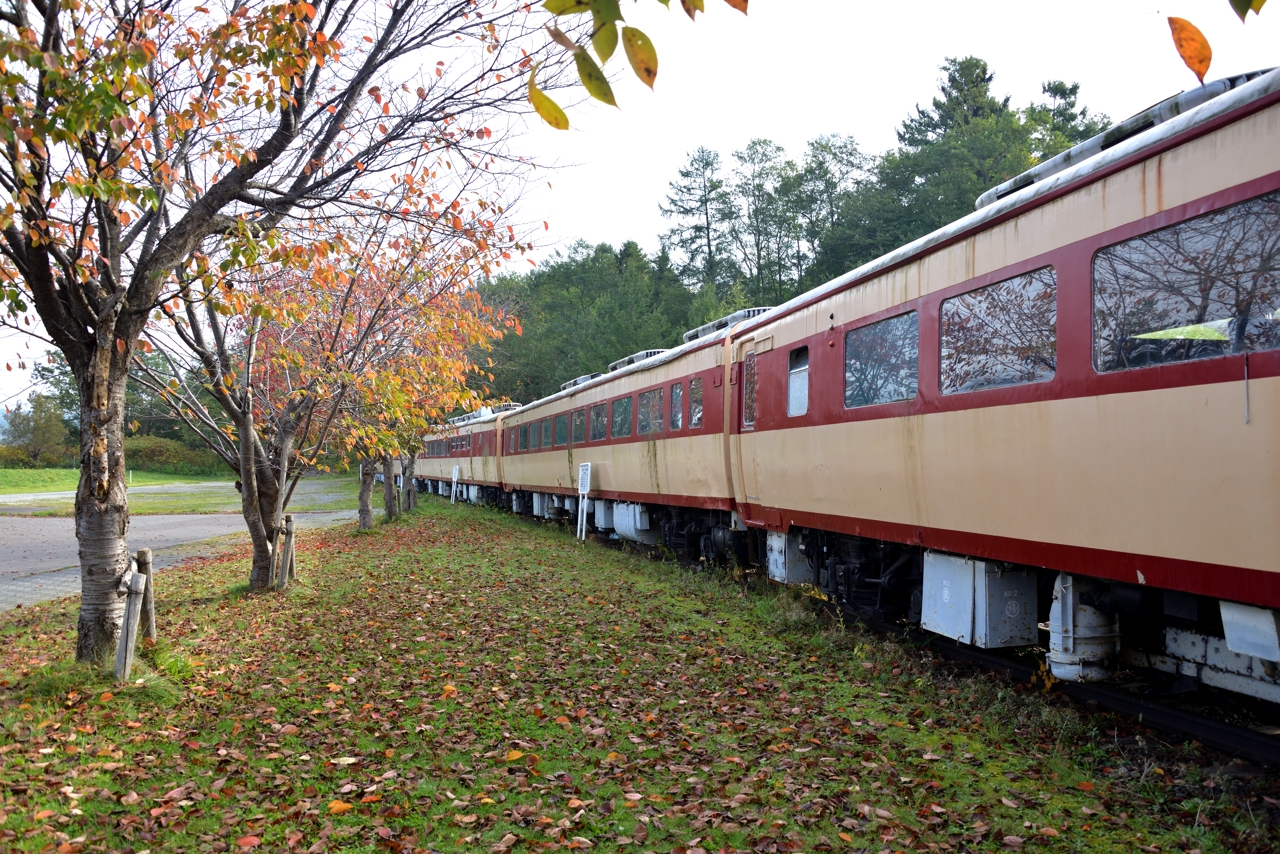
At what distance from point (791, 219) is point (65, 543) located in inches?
1532

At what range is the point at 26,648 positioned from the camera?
7328mm

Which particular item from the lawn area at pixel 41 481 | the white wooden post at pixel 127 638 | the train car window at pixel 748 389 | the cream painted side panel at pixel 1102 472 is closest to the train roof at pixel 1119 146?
the cream painted side panel at pixel 1102 472

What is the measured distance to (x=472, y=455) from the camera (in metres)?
30.3

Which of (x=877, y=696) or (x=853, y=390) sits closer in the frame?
(x=877, y=696)

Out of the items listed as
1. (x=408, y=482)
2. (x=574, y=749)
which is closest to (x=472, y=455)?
(x=408, y=482)

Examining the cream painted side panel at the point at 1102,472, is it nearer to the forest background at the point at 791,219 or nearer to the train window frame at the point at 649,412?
the train window frame at the point at 649,412

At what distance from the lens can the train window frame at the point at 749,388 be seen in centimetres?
945

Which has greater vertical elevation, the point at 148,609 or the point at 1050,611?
the point at 1050,611

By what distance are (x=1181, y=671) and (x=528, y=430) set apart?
18659mm

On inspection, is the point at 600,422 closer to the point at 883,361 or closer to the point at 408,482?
the point at 883,361

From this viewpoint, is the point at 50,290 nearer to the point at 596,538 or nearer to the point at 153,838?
the point at 153,838

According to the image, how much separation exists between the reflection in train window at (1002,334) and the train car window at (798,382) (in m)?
2.28

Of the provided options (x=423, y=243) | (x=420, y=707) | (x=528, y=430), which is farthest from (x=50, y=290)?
(x=528, y=430)

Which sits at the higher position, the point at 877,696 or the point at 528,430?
the point at 528,430
